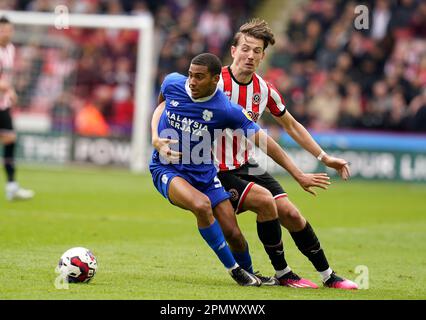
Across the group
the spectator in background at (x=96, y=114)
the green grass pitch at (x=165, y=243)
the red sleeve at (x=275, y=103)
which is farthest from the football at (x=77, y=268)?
the spectator in background at (x=96, y=114)

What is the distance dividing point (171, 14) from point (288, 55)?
4.26 metres

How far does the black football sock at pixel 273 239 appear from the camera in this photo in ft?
27.1

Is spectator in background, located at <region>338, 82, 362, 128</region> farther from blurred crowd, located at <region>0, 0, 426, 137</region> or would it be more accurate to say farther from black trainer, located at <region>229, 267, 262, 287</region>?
black trainer, located at <region>229, 267, 262, 287</region>

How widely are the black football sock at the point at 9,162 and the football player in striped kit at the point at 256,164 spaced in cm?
729

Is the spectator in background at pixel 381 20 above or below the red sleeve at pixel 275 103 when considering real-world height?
above

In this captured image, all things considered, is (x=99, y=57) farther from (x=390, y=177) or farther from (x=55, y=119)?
(x=390, y=177)

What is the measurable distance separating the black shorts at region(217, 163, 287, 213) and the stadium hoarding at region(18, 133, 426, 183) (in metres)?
12.4

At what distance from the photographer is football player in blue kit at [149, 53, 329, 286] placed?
798cm

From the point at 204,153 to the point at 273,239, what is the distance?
3.23ft

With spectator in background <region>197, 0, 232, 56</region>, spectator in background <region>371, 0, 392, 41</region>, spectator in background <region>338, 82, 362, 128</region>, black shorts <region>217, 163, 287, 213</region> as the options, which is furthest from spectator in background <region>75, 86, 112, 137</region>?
black shorts <region>217, 163, 287, 213</region>

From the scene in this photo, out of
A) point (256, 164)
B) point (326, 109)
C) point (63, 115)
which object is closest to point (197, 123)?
point (256, 164)

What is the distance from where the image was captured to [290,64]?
2502 centimetres

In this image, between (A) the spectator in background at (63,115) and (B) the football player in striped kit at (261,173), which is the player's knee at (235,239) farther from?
(A) the spectator in background at (63,115)

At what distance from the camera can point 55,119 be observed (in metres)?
24.1
